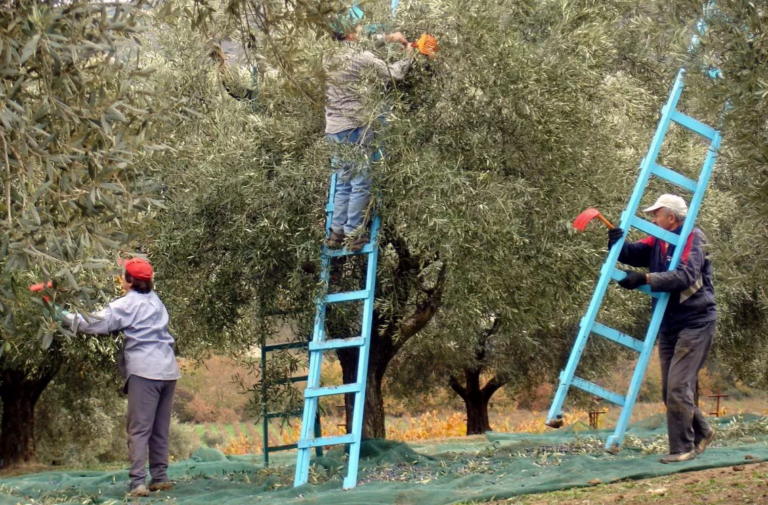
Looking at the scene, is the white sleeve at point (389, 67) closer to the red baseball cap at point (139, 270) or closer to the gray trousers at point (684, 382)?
the red baseball cap at point (139, 270)

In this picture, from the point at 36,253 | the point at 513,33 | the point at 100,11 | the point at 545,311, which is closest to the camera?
the point at 36,253

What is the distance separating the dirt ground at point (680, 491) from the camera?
6.70 meters

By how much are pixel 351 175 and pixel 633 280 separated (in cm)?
270

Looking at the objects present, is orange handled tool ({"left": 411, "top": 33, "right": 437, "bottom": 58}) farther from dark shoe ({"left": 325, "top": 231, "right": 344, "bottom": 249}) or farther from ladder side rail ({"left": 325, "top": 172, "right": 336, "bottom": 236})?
dark shoe ({"left": 325, "top": 231, "right": 344, "bottom": 249})

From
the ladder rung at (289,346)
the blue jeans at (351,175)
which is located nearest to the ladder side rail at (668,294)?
the blue jeans at (351,175)

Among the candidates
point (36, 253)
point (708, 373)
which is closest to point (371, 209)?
point (36, 253)

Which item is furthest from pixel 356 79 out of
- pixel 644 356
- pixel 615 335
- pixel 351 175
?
pixel 644 356

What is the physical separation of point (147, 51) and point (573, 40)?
5502 mm

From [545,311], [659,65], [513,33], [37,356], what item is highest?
[659,65]

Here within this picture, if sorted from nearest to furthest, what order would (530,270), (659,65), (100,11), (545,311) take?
1. (100,11)
2. (530,270)
3. (545,311)
4. (659,65)

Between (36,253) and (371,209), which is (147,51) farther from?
(36,253)

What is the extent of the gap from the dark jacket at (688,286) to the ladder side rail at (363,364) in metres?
2.48

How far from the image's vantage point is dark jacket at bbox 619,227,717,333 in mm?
8305

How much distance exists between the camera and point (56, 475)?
441 inches
